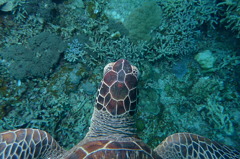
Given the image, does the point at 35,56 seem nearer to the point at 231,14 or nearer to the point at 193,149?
the point at 193,149

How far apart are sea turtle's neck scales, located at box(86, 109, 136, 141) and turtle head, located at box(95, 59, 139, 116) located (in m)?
0.08

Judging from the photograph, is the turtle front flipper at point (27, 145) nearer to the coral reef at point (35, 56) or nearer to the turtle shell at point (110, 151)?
the turtle shell at point (110, 151)

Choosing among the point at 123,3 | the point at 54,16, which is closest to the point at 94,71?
the point at 54,16

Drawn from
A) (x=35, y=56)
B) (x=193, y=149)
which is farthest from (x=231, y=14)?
(x=35, y=56)

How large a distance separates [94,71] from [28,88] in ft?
4.40

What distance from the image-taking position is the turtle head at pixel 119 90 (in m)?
1.84

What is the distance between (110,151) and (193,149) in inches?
56.7

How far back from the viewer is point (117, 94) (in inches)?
72.1

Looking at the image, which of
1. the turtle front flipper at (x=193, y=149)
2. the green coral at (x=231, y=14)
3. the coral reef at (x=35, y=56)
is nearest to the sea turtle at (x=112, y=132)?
the turtle front flipper at (x=193, y=149)

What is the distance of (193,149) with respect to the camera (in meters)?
2.15

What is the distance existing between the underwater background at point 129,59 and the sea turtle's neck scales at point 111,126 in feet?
2.87

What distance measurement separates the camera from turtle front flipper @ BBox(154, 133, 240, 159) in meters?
2.11

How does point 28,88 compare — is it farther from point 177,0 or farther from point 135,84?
point 177,0

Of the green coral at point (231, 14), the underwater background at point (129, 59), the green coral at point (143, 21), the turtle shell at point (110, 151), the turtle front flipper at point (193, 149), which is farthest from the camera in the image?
the green coral at point (143, 21)
